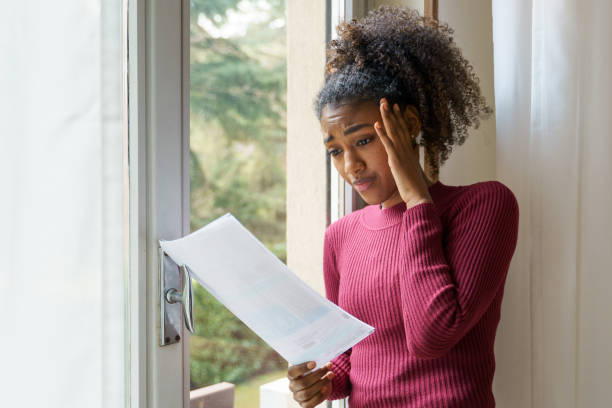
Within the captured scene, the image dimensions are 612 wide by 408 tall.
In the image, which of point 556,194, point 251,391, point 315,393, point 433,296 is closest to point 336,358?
point 315,393

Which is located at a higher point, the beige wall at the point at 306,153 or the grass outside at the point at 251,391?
the beige wall at the point at 306,153

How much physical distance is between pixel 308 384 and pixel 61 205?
523mm

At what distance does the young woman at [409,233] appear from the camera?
85 cm

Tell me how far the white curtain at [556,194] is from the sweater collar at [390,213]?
0.26m

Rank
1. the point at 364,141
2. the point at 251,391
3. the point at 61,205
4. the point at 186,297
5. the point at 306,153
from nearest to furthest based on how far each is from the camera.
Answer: the point at 61,205
the point at 186,297
the point at 364,141
the point at 251,391
the point at 306,153

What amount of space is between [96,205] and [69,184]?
51mm

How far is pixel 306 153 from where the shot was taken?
4.65ft

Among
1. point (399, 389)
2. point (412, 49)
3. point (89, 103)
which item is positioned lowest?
point (399, 389)

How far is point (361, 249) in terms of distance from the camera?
1029 mm

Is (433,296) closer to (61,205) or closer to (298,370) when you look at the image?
(298,370)

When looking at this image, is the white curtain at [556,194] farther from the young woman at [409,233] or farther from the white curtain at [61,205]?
the white curtain at [61,205]

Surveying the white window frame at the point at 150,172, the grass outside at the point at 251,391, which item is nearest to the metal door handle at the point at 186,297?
the white window frame at the point at 150,172

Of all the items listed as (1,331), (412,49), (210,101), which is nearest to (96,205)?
(1,331)

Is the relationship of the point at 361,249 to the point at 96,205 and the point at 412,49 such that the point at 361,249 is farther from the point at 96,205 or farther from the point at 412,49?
the point at 96,205
